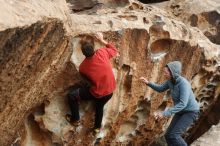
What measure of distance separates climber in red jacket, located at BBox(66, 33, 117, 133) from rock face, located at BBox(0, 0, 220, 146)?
0.65ft

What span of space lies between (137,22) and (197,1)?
12.2 ft

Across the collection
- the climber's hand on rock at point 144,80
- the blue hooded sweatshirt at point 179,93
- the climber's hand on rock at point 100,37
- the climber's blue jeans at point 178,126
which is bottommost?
the climber's blue jeans at point 178,126

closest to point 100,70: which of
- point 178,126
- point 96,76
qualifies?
point 96,76

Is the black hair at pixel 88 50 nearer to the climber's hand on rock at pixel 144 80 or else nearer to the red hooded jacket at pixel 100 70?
the red hooded jacket at pixel 100 70

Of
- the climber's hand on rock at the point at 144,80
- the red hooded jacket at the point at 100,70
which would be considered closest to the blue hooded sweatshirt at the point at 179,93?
the climber's hand on rock at the point at 144,80

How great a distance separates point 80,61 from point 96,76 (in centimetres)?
49

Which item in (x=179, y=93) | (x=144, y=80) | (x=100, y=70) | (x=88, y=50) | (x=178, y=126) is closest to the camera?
(x=88, y=50)

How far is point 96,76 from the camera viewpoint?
845cm

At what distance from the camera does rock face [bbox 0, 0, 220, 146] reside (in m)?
7.30

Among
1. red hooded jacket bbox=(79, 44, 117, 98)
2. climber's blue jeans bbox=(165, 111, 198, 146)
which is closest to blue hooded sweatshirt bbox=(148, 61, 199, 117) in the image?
climber's blue jeans bbox=(165, 111, 198, 146)

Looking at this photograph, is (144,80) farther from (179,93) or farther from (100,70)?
(100,70)

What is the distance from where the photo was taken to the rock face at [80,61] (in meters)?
7.30

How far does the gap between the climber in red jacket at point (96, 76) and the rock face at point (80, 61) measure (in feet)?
0.65

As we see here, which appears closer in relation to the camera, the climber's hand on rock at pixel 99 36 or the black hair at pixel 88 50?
the black hair at pixel 88 50
